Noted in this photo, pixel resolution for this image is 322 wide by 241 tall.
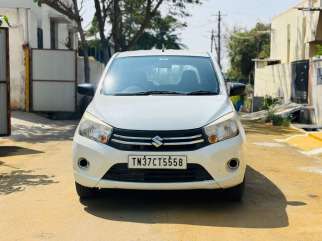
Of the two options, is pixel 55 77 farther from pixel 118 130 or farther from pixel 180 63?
pixel 118 130

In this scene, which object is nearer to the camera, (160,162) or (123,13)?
(160,162)

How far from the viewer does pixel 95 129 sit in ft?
17.7

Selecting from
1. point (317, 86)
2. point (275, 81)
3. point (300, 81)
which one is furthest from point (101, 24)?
point (275, 81)

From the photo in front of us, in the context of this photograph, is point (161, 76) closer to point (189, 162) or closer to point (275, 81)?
point (189, 162)

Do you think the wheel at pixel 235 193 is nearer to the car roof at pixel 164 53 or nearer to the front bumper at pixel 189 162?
the front bumper at pixel 189 162

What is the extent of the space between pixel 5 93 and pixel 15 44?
26.6ft

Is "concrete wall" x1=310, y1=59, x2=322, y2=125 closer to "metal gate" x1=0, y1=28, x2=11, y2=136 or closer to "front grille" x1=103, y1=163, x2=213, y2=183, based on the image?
"metal gate" x1=0, y1=28, x2=11, y2=136

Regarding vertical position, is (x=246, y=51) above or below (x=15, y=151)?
above

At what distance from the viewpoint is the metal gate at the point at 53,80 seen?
18156 millimetres

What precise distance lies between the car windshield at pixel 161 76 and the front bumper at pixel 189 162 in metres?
1.07

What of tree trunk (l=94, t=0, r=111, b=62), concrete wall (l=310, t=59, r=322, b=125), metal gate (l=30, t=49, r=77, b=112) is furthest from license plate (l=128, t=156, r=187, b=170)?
tree trunk (l=94, t=0, r=111, b=62)

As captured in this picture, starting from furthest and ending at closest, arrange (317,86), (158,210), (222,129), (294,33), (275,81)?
(294,33) → (275,81) → (317,86) → (158,210) → (222,129)

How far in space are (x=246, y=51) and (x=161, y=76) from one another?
46.5 meters

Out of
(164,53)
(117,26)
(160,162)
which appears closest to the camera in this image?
(160,162)
